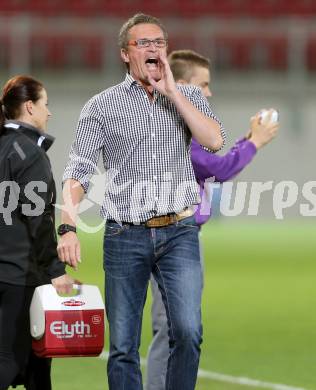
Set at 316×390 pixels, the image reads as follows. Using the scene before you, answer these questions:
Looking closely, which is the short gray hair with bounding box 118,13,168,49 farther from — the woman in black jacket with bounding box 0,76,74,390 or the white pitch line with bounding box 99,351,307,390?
the white pitch line with bounding box 99,351,307,390

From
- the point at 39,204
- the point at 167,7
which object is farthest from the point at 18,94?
the point at 167,7

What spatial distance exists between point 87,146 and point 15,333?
106 cm

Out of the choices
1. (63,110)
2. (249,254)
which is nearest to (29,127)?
(249,254)

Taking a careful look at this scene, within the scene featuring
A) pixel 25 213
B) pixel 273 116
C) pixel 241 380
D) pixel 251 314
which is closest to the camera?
pixel 25 213

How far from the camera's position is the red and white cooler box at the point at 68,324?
5.68 m

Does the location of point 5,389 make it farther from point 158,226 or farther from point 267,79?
point 267,79

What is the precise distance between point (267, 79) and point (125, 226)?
21746mm

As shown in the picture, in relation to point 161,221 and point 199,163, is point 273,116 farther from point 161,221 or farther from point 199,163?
point 161,221

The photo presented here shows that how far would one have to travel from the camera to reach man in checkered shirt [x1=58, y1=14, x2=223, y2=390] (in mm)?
5609

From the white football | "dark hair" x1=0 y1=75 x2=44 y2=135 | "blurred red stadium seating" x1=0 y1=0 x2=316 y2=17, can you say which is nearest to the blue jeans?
"dark hair" x1=0 y1=75 x2=44 y2=135

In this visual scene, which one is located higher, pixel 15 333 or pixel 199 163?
pixel 199 163

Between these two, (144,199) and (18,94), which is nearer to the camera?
(144,199)

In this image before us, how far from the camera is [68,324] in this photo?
570 centimetres

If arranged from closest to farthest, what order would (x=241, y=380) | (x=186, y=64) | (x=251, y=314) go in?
(x=186, y=64), (x=241, y=380), (x=251, y=314)
